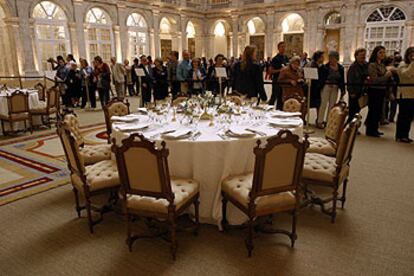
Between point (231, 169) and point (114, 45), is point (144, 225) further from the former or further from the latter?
point (114, 45)

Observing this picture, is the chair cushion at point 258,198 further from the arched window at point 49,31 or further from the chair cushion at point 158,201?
the arched window at point 49,31

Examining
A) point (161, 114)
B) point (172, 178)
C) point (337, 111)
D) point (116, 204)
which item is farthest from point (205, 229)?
point (337, 111)

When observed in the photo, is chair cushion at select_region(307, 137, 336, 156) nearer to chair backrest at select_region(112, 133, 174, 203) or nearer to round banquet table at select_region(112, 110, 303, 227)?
round banquet table at select_region(112, 110, 303, 227)

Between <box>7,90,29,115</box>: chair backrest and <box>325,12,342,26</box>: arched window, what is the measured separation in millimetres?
16094

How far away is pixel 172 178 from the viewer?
3078 millimetres

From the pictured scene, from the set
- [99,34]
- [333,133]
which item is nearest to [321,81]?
[333,133]

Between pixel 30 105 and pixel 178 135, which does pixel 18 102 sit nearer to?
pixel 30 105

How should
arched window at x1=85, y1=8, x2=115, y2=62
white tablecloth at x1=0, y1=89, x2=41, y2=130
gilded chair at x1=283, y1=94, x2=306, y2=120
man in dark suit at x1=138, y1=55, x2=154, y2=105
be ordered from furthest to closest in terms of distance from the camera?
arched window at x1=85, y1=8, x2=115, y2=62, man in dark suit at x1=138, y1=55, x2=154, y2=105, white tablecloth at x1=0, y1=89, x2=41, y2=130, gilded chair at x1=283, y1=94, x2=306, y2=120

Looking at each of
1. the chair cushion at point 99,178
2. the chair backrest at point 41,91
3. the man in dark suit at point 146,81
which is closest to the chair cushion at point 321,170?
the chair cushion at point 99,178

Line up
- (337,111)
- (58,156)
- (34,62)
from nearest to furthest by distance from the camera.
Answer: (337,111), (58,156), (34,62)

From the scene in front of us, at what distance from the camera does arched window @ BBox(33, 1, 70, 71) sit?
44.0 feet

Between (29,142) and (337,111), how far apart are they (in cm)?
551

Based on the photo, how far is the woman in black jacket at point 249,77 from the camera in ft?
19.1

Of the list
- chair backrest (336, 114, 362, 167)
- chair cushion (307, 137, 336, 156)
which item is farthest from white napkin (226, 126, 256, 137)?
chair cushion (307, 137, 336, 156)
